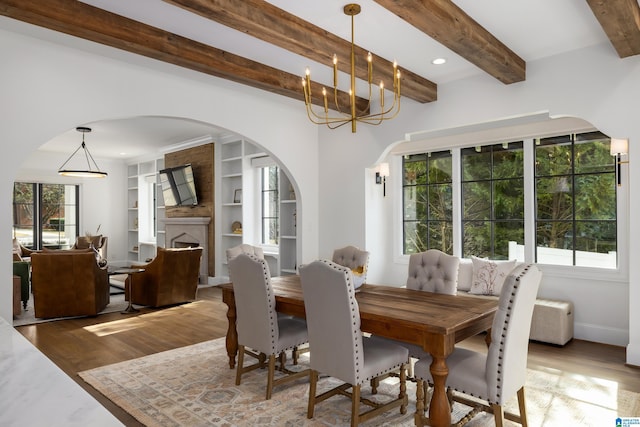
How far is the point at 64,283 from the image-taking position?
5387 millimetres

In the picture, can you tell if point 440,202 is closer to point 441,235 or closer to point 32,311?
point 441,235

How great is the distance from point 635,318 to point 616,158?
1439mm

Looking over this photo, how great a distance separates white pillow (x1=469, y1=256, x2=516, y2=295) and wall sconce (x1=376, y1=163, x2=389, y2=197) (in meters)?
1.63

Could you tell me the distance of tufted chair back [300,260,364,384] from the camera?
2465 mm

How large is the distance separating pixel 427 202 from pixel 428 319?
3.68 metres

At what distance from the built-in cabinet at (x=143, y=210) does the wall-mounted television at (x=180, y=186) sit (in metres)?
1.24

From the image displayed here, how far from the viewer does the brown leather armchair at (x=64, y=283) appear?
5.29m

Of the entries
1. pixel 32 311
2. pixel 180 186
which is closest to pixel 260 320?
pixel 32 311

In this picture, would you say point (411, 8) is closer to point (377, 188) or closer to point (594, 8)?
point (594, 8)

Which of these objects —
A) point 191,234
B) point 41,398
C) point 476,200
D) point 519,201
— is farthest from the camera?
point 191,234

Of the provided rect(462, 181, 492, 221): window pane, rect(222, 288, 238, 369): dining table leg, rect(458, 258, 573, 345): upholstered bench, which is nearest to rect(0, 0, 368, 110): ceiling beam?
rect(222, 288, 238, 369): dining table leg

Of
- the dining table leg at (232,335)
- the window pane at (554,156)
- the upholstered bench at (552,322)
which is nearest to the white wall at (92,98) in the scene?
the dining table leg at (232,335)

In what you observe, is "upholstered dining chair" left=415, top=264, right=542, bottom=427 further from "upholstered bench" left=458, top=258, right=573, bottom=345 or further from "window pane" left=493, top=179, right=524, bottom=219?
"window pane" left=493, top=179, right=524, bottom=219

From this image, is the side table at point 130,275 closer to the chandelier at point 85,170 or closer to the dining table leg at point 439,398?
the chandelier at point 85,170
